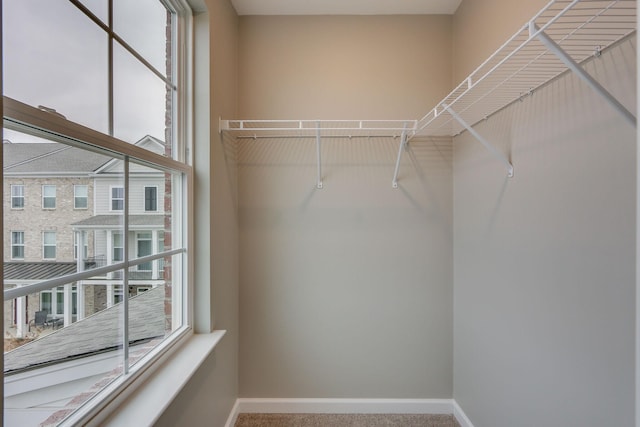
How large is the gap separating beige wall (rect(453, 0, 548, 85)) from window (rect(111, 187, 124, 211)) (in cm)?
168

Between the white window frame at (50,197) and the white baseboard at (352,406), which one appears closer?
the white window frame at (50,197)

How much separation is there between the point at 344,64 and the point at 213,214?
1264mm

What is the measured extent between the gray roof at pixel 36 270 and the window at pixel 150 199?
1.36 ft

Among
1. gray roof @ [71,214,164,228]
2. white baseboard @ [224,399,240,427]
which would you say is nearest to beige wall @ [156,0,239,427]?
white baseboard @ [224,399,240,427]

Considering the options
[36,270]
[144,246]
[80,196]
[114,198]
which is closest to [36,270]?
[36,270]

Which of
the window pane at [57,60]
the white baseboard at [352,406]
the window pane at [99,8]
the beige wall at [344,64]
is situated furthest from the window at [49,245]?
the white baseboard at [352,406]

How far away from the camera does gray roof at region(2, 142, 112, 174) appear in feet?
2.34

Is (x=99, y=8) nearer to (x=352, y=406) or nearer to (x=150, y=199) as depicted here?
(x=150, y=199)

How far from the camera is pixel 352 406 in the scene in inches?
81.4

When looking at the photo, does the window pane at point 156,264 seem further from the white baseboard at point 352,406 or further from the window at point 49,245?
the white baseboard at point 352,406

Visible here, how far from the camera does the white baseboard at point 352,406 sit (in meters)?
2.07

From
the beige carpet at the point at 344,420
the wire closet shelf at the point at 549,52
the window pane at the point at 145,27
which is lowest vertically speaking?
the beige carpet at the point at 344,420

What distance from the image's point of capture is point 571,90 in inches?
42.3

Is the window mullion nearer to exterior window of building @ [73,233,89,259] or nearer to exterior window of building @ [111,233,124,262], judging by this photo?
exterior window of building @ [111,233,124,262]
